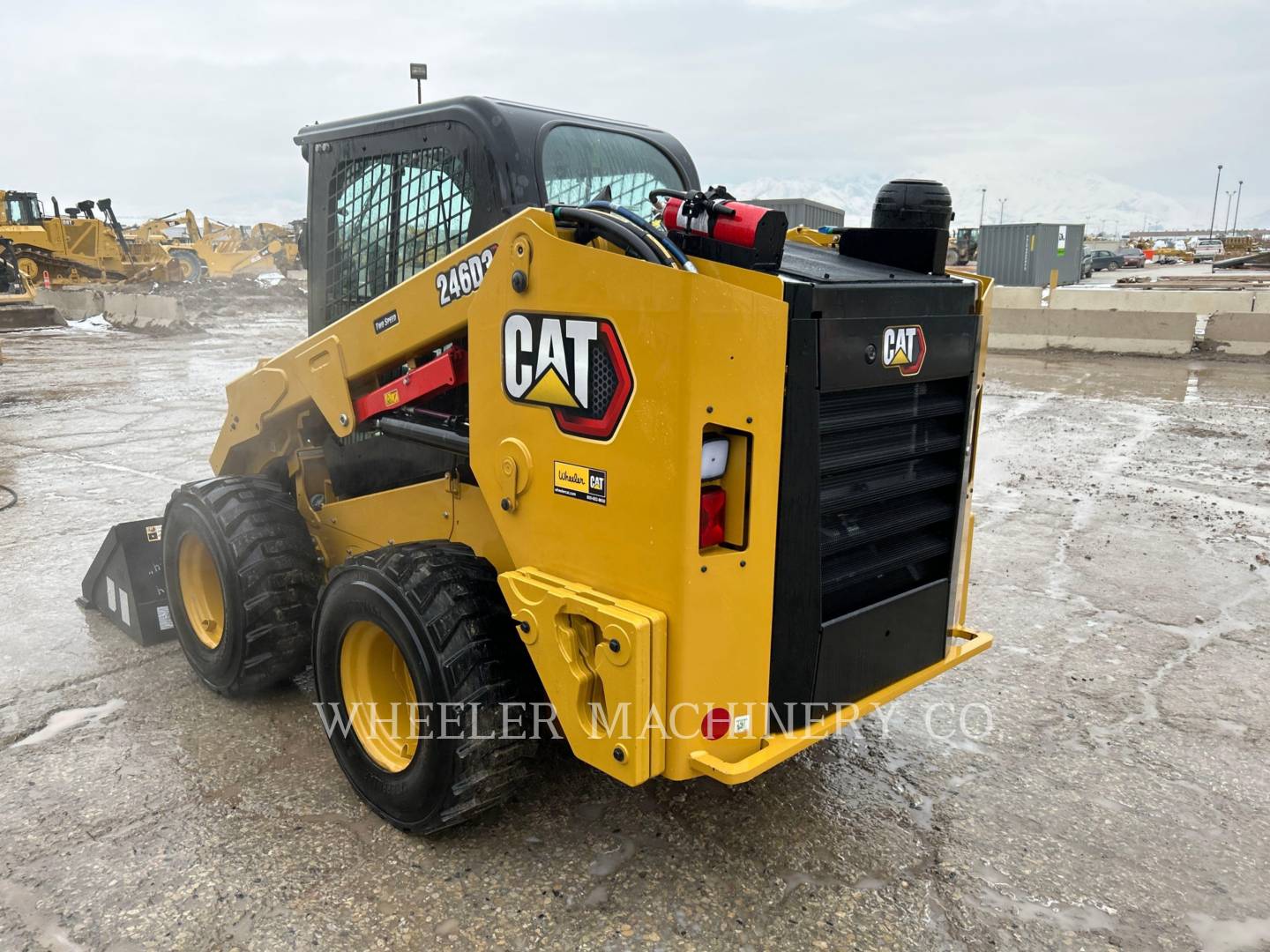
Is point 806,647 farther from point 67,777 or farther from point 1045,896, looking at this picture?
point 67,777

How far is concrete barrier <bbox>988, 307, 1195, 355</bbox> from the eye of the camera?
50.3 ft

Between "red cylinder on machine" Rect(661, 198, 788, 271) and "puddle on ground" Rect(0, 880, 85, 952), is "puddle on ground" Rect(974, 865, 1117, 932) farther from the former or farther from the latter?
"puddle on ground" Rect(0, 880, 85, 952)

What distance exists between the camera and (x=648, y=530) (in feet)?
7.79

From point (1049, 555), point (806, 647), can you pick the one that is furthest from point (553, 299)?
point (1049, 555)

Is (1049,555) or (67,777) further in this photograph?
(1049,555)

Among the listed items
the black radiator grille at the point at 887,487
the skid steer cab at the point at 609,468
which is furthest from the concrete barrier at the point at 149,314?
the black radiator grille at the point at 887,487

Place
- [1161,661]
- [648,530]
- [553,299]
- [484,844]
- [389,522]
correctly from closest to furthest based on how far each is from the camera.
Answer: [648,530], [553,299], [484,844], [389,522], [1161,661]

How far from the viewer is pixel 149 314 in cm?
2198

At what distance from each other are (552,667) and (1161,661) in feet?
11.0

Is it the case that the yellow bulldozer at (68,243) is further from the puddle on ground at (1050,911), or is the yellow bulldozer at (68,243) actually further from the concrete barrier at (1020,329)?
the puddle on ground at (1050,911)

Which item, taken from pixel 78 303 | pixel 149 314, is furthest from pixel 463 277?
pixel 78 303

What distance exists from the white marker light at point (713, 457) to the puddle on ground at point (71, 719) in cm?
296

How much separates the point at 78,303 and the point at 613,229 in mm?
26427

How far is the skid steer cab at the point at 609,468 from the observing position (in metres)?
2.38
